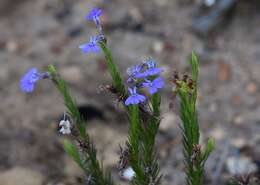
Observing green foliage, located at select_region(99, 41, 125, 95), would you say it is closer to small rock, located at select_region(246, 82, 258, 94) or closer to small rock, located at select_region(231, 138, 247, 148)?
small rock, located at select_region(231, 138, 247, 148)

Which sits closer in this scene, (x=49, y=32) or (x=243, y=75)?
(x=243, y=75)

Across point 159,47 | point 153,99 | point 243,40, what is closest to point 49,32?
point 159,47

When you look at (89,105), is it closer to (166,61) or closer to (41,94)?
(41,94)

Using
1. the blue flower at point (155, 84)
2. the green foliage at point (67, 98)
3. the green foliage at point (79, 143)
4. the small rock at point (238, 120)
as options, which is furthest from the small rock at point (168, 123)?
the blue flower at point (155, 84)

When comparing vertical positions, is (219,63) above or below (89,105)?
above

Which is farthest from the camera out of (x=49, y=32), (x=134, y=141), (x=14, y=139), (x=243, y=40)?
(x=49, y=32)

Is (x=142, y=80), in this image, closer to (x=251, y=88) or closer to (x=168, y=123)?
(x=168, y=123)

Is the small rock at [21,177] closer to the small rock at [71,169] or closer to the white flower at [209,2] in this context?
the small rock at [71,169]
